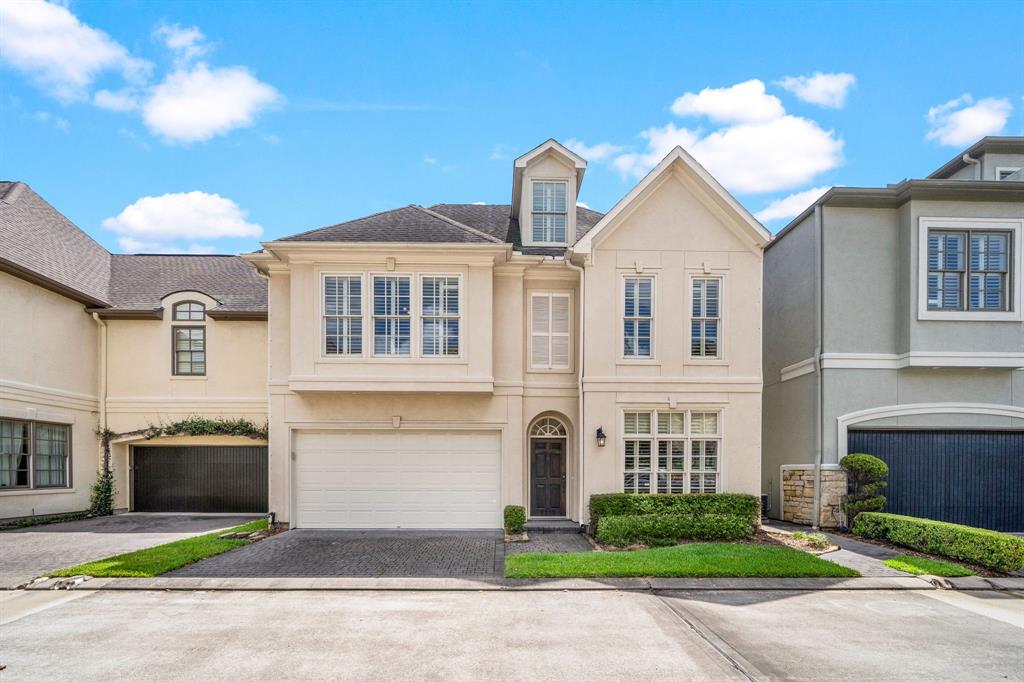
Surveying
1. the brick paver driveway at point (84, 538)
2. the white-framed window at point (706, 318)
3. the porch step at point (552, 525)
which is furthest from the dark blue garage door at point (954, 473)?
the brick paver driveway at point (84, 538)

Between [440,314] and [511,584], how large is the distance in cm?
627

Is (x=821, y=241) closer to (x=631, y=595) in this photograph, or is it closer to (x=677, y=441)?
(x=677, y=441)

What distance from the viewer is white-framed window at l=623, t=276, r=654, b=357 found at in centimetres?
1448

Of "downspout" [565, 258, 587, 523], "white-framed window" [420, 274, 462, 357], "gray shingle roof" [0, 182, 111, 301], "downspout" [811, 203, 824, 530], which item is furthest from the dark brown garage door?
"downspout" [811, 203, 824, 530]

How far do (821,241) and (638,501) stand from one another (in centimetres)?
731

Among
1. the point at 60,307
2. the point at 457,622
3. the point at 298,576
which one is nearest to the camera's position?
the point at 457,622

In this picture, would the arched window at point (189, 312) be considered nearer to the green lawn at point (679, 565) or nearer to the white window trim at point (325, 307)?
the white window trim at point (325, 307)

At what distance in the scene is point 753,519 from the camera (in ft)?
44.8

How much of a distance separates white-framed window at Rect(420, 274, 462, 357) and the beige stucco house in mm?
44

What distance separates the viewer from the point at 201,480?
17.6m

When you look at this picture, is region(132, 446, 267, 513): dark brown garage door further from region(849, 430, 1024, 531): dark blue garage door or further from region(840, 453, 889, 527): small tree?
region(849, 430, 1024, 531): dark blue garage door

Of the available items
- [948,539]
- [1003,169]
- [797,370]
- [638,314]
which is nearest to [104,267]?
[638,314]

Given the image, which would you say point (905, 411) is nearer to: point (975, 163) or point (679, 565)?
point (975, 163)

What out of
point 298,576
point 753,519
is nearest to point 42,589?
point 298,576
